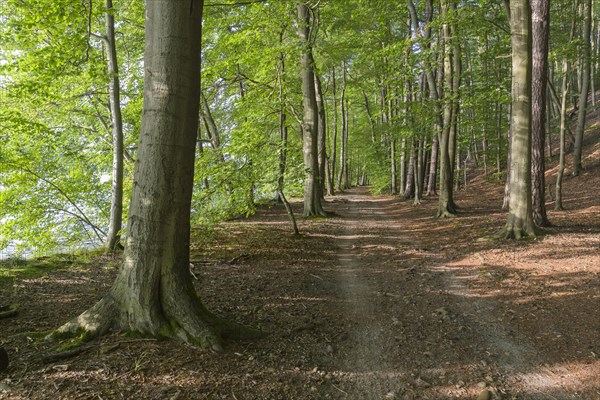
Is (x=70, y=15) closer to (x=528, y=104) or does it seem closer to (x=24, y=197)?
(x=24, y=197)

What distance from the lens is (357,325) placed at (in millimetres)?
4977

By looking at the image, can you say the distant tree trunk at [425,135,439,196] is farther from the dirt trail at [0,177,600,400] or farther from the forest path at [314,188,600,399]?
the forest path at [314,188,600,399]

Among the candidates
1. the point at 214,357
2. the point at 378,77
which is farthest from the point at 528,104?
the point at 378,77

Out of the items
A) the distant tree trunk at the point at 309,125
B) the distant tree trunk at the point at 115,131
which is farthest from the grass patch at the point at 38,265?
the distant tree trunk at the point at 309,125

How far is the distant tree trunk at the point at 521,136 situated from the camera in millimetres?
8812

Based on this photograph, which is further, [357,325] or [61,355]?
[357,325]

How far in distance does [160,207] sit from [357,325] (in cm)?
290

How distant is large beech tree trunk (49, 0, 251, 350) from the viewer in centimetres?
383

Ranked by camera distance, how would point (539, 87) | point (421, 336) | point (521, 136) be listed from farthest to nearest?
point (539, 87), point (521, 136), point (421, 336)

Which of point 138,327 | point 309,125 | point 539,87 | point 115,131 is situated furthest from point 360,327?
point 309,125

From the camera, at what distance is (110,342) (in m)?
3.62

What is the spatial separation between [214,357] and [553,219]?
11.1 meters

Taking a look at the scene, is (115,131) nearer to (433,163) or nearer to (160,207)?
(160,207)

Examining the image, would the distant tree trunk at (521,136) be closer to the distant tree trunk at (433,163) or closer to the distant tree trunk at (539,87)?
the distant tree trunk at (539,87)
